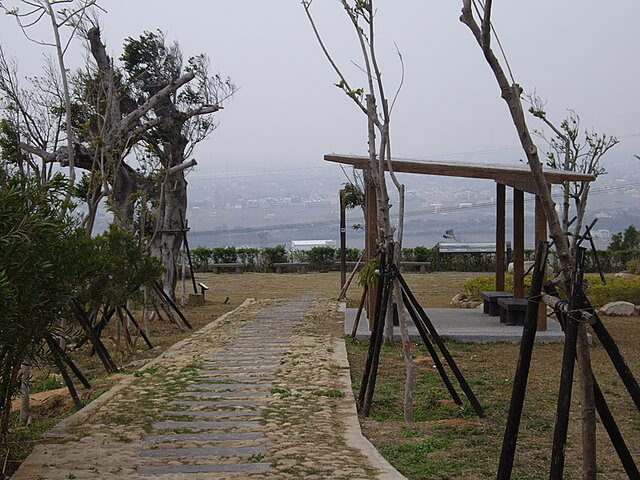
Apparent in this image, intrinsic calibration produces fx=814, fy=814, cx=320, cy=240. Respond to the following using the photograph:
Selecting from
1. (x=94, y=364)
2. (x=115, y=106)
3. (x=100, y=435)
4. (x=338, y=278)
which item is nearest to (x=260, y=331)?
(x=94, y=364)

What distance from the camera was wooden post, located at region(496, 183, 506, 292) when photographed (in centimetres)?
1234

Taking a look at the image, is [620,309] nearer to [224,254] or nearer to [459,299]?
[459,299]

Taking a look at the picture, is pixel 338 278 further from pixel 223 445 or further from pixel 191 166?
pixel 223 445

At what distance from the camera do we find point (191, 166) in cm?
1486

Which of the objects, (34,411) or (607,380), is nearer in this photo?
(34,411)

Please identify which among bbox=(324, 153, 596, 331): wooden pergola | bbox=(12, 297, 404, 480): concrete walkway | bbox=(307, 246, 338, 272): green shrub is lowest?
bbox=(12, 297, 404, 480): concrete walkway

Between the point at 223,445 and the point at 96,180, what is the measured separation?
17.3ft

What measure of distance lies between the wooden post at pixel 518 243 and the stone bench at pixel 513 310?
0.19m

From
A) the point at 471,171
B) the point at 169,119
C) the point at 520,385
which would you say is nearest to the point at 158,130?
the point at 169,119

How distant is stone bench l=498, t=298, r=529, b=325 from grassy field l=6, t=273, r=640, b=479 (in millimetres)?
1078

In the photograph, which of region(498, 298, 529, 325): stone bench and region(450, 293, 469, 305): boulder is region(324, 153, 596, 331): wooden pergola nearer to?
region(498, 298, 529, 325): stone bench

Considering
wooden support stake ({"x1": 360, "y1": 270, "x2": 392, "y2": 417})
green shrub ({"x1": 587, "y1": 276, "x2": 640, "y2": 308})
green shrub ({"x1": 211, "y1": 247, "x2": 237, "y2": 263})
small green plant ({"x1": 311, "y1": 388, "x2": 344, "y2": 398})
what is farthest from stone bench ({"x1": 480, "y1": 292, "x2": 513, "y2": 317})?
green shrub ({"x1": 211, "y1": 247, "x2": 237, "y2": 263})

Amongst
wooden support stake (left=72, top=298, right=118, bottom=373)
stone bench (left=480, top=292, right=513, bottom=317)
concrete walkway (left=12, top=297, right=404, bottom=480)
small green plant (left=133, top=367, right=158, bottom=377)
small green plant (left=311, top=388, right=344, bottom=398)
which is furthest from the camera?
stone bench (left=480, top=292, right=513, bottom=317)

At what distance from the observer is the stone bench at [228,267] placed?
84.5 feet
